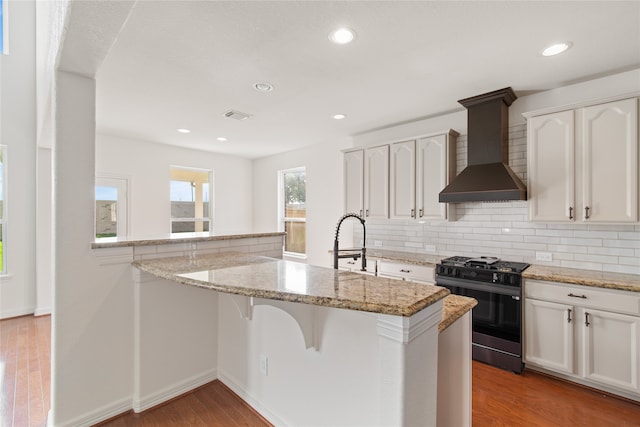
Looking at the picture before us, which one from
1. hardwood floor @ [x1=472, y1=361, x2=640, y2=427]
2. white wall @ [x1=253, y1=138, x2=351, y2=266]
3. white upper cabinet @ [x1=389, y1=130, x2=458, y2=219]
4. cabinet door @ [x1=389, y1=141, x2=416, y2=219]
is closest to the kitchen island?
hardwood floor @ [x1=472, y1=361, x2=640, y2=427]

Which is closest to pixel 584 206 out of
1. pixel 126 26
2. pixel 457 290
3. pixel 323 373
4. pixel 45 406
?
pixel 457 290

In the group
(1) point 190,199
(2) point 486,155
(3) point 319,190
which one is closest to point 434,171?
(2) point 486,155

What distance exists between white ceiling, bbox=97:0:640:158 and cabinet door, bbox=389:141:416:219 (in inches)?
17.0

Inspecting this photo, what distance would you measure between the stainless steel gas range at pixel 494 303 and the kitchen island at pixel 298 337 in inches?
57.3

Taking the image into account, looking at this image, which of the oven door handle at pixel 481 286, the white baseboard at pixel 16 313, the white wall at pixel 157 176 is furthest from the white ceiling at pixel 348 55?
the white baseboard at pixel 16 313

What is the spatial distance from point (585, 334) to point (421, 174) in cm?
204

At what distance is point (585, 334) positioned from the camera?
2391 mm

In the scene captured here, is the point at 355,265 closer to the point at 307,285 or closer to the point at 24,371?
the point at 307,285

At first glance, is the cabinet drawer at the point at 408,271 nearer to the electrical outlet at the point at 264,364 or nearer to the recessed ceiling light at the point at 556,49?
the electrical outlet at the point at 264,364

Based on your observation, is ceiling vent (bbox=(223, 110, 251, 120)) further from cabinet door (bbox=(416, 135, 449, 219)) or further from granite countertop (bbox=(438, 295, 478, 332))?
granite countertop (bbox=(438, 295, 478, 332))

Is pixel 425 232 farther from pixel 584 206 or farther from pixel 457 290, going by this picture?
pixel 584 206

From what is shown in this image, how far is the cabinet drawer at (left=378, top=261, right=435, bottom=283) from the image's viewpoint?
3195 millimetres

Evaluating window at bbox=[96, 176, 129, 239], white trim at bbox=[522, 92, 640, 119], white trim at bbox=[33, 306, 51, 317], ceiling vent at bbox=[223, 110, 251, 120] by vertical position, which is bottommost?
white trim at bbox=[33, 306, 51, 317]

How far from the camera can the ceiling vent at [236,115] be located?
3479 millimetres
